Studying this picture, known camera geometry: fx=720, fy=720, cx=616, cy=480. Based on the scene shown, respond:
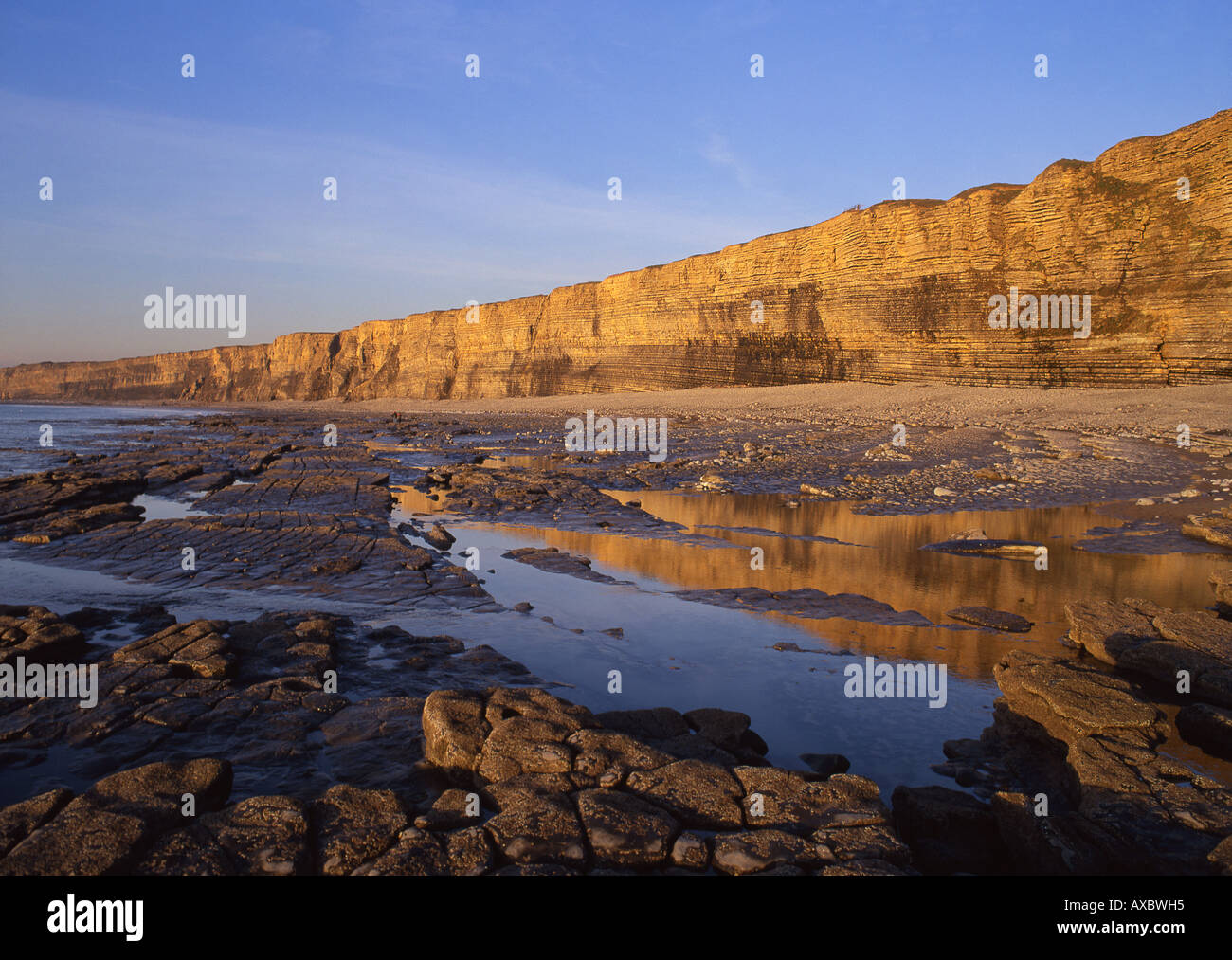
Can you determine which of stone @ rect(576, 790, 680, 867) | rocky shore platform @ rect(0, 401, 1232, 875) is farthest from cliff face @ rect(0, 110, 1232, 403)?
Result: stone @ rect(576, 790, 680, 867)

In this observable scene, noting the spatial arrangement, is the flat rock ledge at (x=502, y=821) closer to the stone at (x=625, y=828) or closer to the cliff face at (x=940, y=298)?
the stone at (x=625, y=828)

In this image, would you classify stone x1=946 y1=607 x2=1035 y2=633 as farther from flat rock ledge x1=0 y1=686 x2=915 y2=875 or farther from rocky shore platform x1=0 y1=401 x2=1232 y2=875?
flat rock ledge x1=0 y1=686 x2=915 y2=875

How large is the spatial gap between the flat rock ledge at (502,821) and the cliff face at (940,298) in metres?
27.8

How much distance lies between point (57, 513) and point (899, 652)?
12.3m

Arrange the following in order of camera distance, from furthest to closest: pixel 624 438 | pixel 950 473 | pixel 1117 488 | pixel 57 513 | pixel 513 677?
pixel 624 438 → pixel 950 473 → pixel 1117 488 → pixel 57 513 → pixel 513 677

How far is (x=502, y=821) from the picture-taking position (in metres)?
3.20

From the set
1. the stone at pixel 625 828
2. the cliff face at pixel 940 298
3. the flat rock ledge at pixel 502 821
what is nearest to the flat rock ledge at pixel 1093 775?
the flat rock ledge at pixel 502 821

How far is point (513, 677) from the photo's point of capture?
5.51 m

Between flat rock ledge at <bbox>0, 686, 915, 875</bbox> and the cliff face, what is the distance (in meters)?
27.8

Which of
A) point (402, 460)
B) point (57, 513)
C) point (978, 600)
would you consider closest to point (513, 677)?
point (978, 600)

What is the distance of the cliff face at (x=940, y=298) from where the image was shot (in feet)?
80.2

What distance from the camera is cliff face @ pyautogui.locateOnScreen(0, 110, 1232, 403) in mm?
24453

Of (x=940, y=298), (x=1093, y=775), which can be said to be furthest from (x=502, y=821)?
(x=940, y=298)
